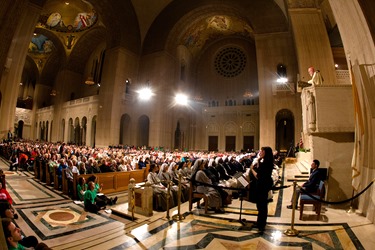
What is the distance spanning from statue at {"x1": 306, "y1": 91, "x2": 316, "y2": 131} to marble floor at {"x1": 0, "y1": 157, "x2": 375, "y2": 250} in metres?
2.15

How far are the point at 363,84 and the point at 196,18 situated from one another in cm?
2058

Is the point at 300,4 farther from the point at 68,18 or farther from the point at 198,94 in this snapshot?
the point at 68,18

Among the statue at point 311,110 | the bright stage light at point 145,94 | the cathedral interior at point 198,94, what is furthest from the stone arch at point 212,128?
the statue at point 311,110

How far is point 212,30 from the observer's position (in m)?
25.4

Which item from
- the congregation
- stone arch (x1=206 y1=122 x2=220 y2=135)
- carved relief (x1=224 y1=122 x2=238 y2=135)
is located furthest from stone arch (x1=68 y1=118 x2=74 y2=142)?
carved relief (x1=224 y1=122 x2=238 y2=135)

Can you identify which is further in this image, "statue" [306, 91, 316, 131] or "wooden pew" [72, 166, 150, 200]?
"wooden pew" [72, 166, 150, 200]

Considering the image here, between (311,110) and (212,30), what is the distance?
21.8 m

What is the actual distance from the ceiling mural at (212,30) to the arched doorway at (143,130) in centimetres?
953

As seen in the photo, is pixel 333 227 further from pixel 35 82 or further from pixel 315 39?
pixel 35 82

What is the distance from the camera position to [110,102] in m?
21.4

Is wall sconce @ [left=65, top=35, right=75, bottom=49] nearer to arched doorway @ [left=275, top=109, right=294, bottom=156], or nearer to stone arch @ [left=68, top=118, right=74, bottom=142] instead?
stone arch @ [left=68, top=118, right=74, bottom=142]

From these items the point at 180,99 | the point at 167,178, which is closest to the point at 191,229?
the point at 167,178

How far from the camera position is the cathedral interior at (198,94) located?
4.18 m

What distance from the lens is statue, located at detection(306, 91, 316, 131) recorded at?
6.08 meters
